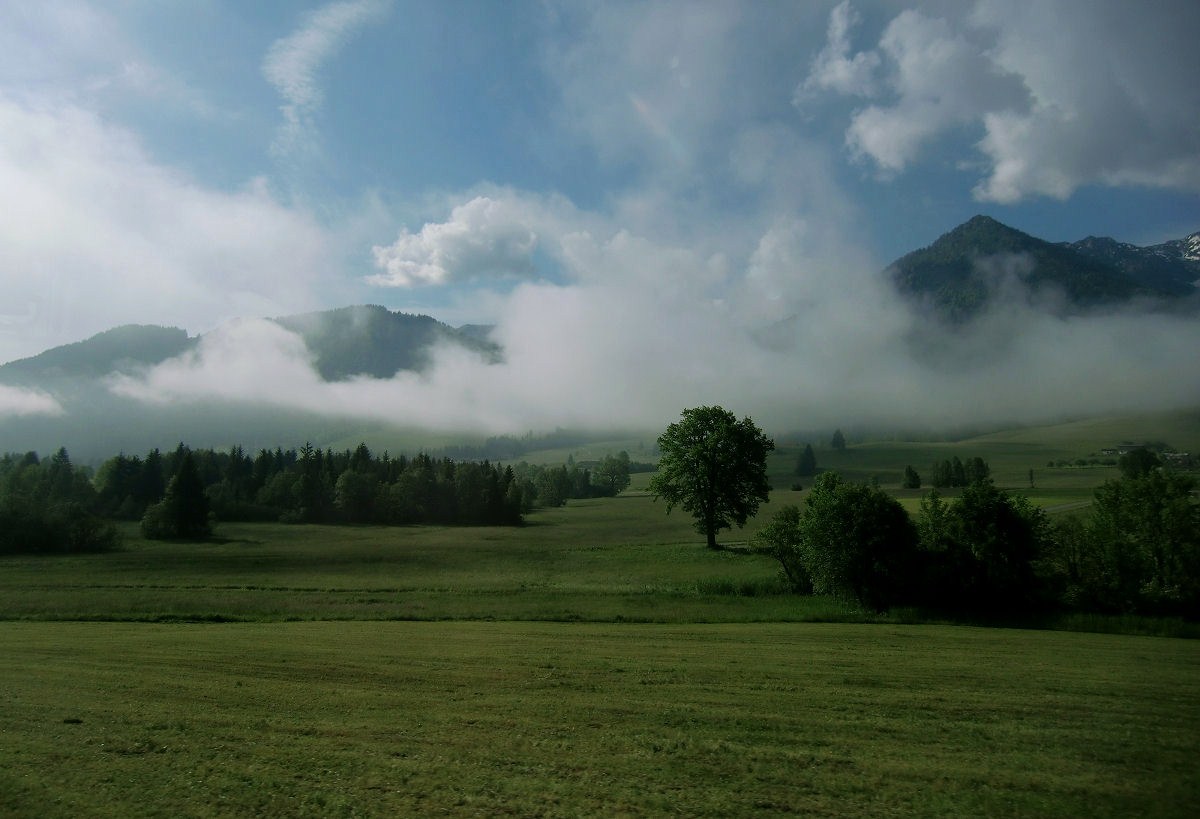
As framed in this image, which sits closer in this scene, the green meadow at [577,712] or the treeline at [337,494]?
the green meadow at [577,712]

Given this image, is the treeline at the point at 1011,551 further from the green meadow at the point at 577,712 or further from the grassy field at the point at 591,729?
the grassy field at the point at 591,729

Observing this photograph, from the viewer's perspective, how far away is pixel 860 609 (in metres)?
37.9

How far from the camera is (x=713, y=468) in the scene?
6291 cm

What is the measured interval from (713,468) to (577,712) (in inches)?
1924

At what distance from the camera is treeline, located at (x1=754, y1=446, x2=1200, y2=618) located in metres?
35.4

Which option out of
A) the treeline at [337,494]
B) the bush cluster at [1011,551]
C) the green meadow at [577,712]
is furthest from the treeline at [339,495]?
the bush cluster at [1011,551]

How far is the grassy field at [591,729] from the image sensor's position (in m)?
10.8

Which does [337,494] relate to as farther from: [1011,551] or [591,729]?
[591,729]

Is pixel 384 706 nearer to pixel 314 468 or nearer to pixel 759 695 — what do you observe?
pixel 759 695

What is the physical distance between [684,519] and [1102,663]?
76.8 m

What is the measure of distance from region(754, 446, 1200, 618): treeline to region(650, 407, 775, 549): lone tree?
20489mm

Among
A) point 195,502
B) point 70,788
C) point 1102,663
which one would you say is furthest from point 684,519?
point 70,788

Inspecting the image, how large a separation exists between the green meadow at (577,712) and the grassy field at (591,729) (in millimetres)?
74

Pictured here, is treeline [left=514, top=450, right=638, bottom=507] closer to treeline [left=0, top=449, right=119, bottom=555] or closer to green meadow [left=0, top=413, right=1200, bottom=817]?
treeline [left=0, top=449, right=119, bottom=555]
